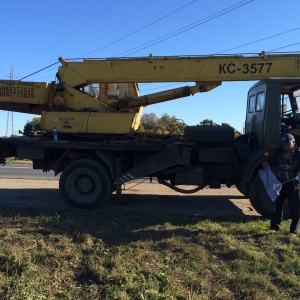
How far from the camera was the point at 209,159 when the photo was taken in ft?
26.1

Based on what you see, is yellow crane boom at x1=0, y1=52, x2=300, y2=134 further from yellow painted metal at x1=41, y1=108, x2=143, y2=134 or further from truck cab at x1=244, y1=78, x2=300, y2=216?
truck cab at x1=244, y1=78, x2=300, y2=216

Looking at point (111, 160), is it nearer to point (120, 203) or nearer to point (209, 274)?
point (120, 203)

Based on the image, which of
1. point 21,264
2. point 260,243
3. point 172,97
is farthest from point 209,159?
point 21,264

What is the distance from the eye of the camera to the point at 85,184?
8.23 m

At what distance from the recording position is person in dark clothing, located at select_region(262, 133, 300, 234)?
6125mm

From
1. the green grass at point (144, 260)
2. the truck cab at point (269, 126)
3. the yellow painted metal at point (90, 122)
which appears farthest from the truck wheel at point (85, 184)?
the truck cab at point (269, 126)

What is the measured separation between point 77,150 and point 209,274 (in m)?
4.90

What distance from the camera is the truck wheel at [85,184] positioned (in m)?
8.13

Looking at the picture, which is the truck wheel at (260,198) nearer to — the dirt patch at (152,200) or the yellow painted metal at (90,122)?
the dirt patch at (152,200)

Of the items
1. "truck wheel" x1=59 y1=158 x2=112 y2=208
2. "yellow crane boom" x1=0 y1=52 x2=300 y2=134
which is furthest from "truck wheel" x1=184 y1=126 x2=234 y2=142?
"truck wheel" x1=59 y1=158 x2=112 y2=208

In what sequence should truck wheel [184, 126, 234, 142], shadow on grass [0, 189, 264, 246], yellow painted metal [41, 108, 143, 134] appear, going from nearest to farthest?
1. shadow on grass [0, 189, 264, 246]
2. truck wheel [184, 126, 234, 142]
3. yellow painted metal [41, 108, 143, 134]

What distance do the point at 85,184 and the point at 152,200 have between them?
1933 mm

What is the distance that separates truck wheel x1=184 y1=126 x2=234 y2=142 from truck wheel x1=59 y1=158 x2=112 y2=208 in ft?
6.55

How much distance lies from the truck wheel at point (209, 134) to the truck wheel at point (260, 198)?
1075 millimetres
